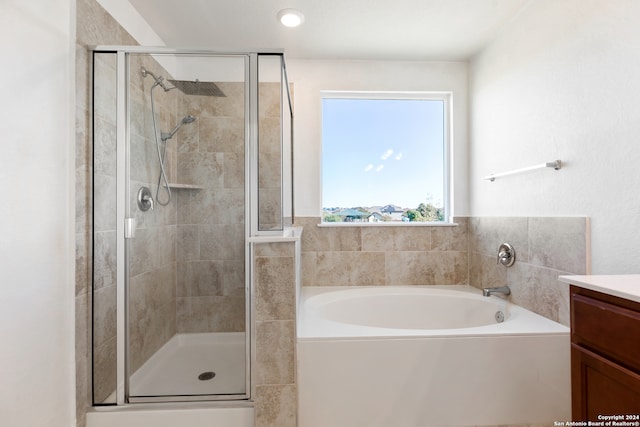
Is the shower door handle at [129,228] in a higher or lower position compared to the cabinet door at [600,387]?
higher

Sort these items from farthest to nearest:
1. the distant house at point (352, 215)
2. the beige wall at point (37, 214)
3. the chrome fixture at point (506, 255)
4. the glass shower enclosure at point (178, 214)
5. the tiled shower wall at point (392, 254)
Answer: the distant house at point (352, 215)
the tiled shower wall at point (392, 254)
the chrome fixture at point (506, 255)
the glass shower enclosure at point (178, 214)
the beige wall at point (37, 214)

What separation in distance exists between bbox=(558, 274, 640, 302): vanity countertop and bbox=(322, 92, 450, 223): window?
5.08 ft

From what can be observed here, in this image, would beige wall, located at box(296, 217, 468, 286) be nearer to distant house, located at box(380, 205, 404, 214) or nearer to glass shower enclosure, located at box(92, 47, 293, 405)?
distant house, located at box(380, 205, 404, 214)

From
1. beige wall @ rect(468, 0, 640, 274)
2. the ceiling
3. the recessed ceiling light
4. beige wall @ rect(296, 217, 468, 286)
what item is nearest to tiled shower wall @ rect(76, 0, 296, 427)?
the ceiling

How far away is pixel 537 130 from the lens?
1746 millimetres

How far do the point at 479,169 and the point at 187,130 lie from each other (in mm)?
2132

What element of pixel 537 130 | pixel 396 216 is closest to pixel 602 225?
pixel 537 130

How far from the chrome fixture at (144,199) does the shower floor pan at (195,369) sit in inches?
29.2

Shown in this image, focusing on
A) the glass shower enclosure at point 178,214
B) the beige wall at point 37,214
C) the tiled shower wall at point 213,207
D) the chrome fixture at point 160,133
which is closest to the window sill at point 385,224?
the glass shower enclosure at point 178,214

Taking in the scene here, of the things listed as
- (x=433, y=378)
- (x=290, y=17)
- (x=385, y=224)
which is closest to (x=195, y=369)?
(x=433, y=378)

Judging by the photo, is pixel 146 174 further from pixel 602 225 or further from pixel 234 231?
pixel 602 225

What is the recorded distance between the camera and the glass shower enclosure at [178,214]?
1.57 meters

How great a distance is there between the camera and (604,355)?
917 mm

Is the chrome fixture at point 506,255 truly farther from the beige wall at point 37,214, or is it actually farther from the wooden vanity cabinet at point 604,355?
the beige wall at point 37,214
